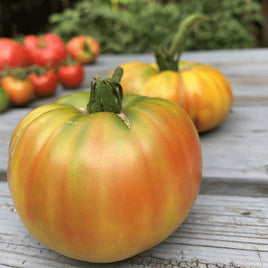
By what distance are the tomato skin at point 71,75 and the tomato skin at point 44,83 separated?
3.4 inches

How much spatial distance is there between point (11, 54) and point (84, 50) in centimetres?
68

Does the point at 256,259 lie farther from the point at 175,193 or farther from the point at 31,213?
the point at 31,213

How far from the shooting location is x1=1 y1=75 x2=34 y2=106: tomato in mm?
1470

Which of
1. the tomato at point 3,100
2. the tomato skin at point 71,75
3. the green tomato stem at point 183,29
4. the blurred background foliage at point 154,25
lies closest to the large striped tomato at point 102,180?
the green tomato stem at point 183,29

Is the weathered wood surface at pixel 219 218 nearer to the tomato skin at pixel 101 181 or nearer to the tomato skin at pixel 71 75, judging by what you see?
A: the tomato skin at pixel 101 181

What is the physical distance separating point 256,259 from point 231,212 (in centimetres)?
14

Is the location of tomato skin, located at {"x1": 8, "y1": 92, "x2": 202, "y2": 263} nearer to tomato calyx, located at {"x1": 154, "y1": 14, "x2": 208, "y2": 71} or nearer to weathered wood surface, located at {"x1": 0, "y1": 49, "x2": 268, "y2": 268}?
weathered wood surface, located at {"x1": 0, "y1": 49, "x2": 268, "y2": 268}

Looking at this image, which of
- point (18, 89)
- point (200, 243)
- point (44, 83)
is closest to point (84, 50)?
point (44, 83)

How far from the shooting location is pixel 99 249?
0.52m

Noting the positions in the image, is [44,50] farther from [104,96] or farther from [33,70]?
[104,96]

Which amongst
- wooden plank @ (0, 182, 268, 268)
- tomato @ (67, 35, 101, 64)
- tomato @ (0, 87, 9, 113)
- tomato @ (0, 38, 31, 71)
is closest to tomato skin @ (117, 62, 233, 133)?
wooden plank @ (0, 182, 268, 268)

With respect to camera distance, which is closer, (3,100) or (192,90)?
(192,90)

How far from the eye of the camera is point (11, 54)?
66.1 inches

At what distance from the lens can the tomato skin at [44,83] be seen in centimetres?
157
